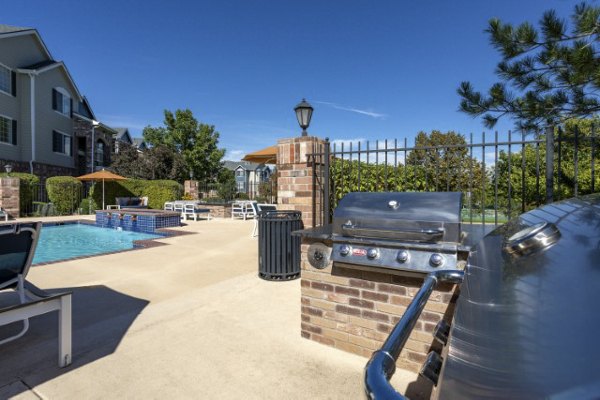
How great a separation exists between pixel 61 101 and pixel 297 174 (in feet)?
73.2

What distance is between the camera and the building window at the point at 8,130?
16.4m

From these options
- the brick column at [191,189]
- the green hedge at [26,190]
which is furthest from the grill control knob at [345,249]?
the brick column at [191,189]

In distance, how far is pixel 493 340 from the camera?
66cm

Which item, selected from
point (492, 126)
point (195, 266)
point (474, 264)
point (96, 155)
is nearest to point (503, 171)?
point (492, 126)

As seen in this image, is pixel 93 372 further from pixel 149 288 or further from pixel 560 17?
pixel 560 17

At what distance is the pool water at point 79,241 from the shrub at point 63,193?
366cm

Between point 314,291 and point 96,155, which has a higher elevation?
point 96,155

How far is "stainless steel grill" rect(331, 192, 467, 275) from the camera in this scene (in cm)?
200

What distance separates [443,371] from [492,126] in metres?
5.45

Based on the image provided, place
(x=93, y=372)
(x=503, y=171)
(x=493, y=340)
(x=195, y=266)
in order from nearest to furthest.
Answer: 1. (x=493, y=340)
2. (x=93, y=372)
3. (x=195, y=266)
4. (x=503, y=171)

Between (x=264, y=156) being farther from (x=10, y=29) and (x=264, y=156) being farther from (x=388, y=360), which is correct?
(x=10, y=29)

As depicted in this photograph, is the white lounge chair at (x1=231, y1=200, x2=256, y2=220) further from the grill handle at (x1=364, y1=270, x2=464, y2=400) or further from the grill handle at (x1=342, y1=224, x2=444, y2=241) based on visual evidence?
the grill handle at (x1=364, y1=270, x2=464, y2=400)

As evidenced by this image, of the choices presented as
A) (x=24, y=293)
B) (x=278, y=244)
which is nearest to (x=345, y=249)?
(x=278, y=244)

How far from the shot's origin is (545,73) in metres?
4.82
